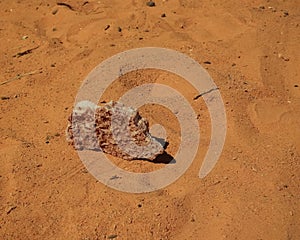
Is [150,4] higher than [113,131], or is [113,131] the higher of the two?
[113,131]

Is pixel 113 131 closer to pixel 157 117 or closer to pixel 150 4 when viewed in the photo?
pixel 157 117

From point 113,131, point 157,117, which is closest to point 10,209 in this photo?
point 113,131

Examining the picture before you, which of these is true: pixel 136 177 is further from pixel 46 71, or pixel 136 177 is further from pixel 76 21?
pixel 76 21

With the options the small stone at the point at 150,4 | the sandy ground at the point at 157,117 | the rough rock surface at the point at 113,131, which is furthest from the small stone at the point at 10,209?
the small stone at the point at 150,4

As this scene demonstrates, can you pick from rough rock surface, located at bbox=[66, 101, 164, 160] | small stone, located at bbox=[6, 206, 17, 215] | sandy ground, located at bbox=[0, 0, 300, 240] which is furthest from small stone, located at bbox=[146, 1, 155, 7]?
small stone, located at bbox=[6, 206, 17, 215]

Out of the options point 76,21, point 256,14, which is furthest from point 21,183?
point 256,14

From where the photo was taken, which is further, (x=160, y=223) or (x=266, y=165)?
(x=266, y=165)

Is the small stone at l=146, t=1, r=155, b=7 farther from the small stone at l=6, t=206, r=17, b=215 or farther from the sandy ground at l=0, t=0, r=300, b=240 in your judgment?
the small stone at l=6, t=206, r=17, b=215
